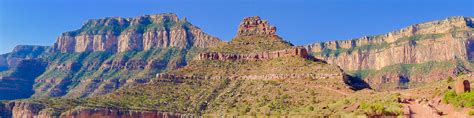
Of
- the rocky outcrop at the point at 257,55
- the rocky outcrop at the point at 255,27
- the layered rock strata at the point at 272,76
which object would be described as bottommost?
the layered rock strata at the point at 272,76

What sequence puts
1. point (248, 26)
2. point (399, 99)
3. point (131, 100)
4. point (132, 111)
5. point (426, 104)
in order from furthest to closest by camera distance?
point (248, 26), point (131, 100), point (132, 111), point (399, 99), point (426, 104)

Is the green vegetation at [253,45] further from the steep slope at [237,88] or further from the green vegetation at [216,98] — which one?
the green vegetation at [216,98]

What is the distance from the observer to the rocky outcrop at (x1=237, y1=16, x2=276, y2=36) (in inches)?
7589

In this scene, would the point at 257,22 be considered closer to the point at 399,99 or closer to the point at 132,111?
the point at 132,111

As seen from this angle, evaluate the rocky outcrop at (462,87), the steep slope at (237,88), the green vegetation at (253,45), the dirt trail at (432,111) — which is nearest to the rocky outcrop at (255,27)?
the green vegetation at (253,45)

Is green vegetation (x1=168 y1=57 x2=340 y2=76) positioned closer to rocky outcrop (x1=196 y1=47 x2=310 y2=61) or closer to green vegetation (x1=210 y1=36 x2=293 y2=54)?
rocky outcrop (x1=196 y1=47 x2=310 y2=61)

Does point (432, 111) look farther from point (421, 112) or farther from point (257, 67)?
point (257, 67)

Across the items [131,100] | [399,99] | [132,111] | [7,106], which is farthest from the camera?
[7,106]

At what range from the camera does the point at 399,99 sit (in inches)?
4149

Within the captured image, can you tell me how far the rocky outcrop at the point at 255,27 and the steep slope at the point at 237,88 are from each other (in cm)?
771

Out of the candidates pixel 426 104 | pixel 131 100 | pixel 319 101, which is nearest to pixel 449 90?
pixel 426 104

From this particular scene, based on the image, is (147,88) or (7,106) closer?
(147,88)

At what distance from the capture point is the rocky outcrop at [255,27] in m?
193

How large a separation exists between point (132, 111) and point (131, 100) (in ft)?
31.7
